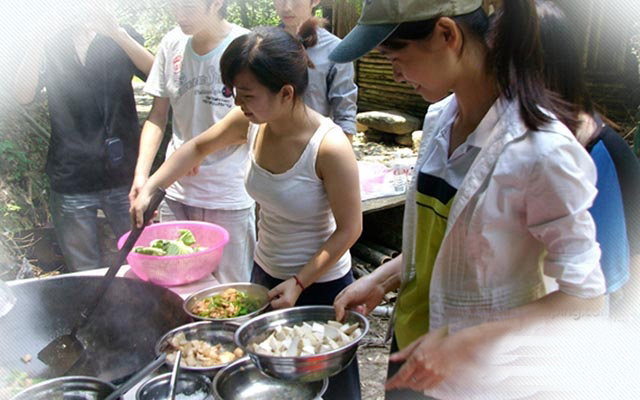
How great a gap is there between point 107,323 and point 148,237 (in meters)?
0.51

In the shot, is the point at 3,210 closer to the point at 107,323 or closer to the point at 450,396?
the point at 107,323

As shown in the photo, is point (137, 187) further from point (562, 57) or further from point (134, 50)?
point (562, 57)

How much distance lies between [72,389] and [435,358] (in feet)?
2.58

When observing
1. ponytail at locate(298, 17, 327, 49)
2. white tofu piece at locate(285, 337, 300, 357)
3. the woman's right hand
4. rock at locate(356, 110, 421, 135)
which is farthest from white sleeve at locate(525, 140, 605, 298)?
rock at locate(356, 110, 421, 135)

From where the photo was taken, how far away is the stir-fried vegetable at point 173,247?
191 cm

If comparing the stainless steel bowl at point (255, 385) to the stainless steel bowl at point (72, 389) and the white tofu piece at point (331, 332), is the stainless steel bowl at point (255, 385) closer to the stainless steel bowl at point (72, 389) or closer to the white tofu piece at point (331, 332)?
the white tofu piece at point (331, 332)

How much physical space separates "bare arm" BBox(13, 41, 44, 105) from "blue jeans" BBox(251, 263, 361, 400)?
1.51m

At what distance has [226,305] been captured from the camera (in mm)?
1682

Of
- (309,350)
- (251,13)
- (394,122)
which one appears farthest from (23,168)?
(394,122)

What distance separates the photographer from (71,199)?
2.88m

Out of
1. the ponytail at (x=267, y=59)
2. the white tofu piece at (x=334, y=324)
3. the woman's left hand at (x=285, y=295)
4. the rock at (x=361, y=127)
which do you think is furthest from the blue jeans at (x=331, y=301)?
the rock at (x=361, y=127)

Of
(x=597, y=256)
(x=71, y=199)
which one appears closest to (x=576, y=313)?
(x=597, y=256)

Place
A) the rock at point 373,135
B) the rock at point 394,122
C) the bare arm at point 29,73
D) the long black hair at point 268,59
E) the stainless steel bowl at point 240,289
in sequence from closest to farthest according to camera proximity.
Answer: the stainless steel bowl at point 240,289 → the long black hair at point 268,59 → the bare arm at point 29,73 → the rock at point 394,122 → the rock at point 373,135

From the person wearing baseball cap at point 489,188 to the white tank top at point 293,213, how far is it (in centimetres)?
73
